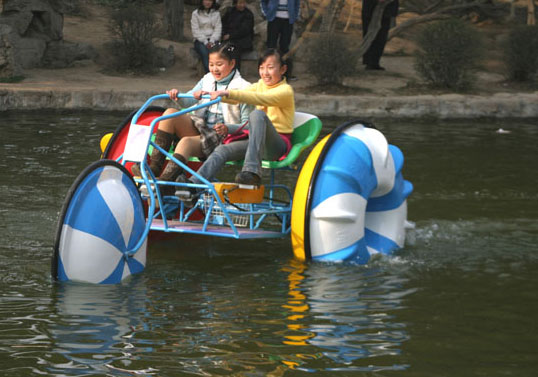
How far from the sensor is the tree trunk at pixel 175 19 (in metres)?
20.2

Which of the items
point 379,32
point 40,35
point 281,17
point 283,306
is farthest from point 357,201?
point 40,35

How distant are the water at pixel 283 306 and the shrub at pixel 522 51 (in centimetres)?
822

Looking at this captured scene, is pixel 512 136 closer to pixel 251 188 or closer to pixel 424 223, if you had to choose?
pixel 424 223

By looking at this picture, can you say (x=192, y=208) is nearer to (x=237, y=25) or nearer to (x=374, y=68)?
(x=237, y=25)

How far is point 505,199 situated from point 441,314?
3792mm

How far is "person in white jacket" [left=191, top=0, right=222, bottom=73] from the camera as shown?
644 inches

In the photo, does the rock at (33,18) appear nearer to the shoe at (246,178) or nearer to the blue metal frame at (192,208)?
the blue metal frame at (192,208)

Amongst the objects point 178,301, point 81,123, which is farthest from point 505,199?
point 81,123

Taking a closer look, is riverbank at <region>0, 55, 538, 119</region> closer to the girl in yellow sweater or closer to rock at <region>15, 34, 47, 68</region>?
rock at <region>15, 34, 47, 68</region>

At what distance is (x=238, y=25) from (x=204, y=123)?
10157 mm

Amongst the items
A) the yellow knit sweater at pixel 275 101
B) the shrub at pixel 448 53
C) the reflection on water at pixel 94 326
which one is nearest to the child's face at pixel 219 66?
the yellow knit sweater at pixel 275 101

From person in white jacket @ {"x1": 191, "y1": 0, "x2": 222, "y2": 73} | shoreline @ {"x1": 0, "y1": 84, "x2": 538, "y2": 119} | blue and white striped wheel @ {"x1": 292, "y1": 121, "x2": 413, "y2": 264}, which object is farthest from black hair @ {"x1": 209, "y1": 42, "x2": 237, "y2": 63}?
person in white jacket @ {"x1": 191, "y1": 0, "x2": 222, "y2": 73}

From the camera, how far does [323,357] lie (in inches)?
182

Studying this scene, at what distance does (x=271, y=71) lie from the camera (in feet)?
22.7
